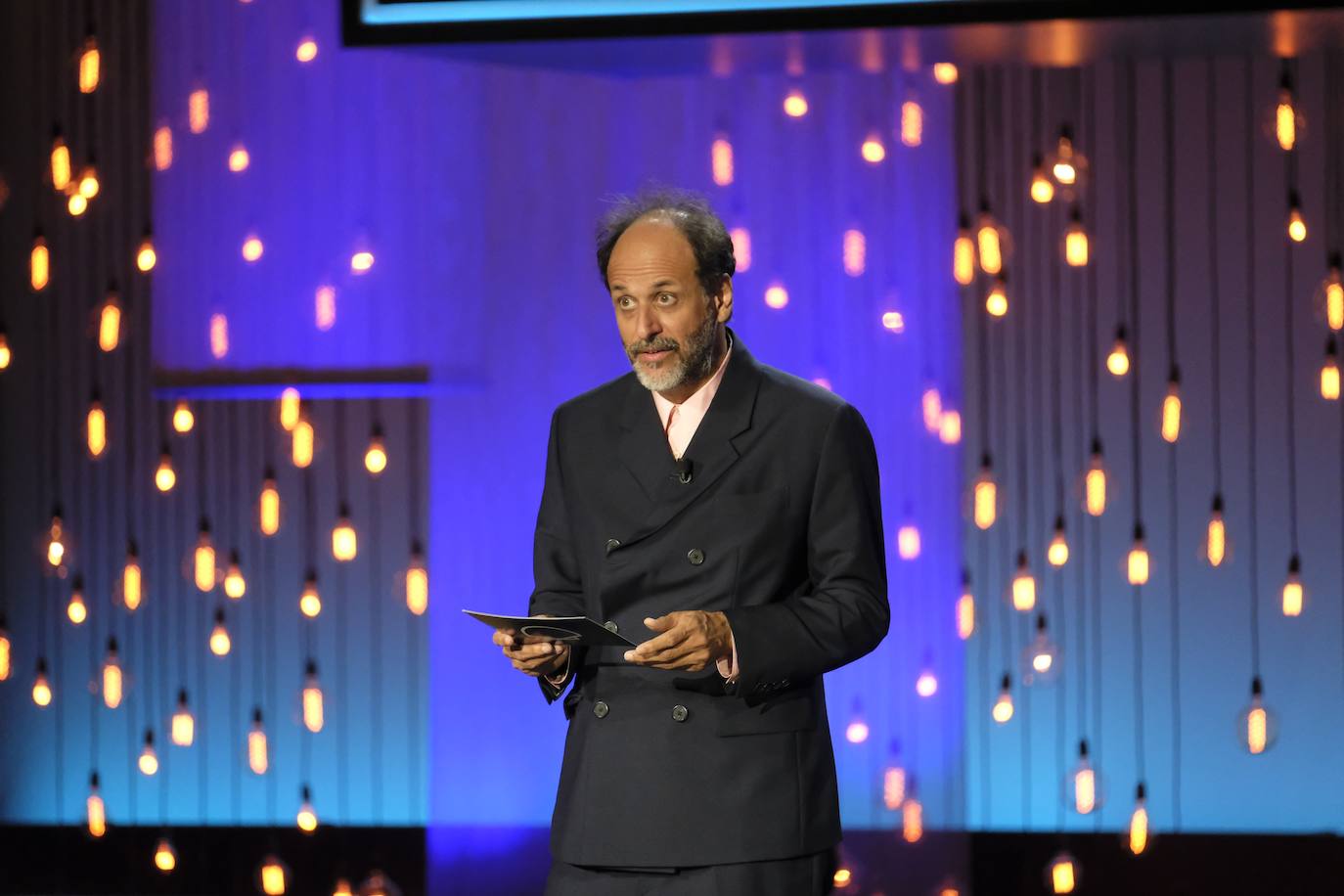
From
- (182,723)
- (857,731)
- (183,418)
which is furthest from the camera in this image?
(183,418)

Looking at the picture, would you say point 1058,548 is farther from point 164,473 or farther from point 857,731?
point 164,473

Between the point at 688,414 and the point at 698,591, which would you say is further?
the point at 688,414

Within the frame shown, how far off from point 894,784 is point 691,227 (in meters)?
2.64

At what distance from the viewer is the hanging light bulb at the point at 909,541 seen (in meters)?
4.38

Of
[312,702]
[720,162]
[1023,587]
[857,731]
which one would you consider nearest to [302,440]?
[312,702]

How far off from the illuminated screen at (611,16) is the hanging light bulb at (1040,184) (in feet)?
2.90

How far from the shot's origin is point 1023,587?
4.74 meters

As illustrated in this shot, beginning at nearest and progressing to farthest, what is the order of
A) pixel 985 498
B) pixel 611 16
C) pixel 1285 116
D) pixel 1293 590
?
pixel 611 16
pixel 1285 116
pixel 985 498
pixel 1293 590

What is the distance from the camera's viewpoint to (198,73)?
4.66 m

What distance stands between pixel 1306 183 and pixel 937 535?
1.61 metres

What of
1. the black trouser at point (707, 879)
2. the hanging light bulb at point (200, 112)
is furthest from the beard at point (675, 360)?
the hanging light bulb at point (200, 112)

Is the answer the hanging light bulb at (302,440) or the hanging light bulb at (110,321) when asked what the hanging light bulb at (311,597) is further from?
the hanging light bulb at (110,321)

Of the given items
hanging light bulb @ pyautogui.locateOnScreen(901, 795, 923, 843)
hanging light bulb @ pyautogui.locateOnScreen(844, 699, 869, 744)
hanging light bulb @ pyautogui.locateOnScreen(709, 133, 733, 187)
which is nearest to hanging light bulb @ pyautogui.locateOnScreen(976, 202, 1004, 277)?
hanging light bulb @ pyautogui.locateOnScreen(709, 133, 733, 187)

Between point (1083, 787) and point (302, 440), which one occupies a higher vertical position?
point (302, 440)
